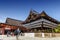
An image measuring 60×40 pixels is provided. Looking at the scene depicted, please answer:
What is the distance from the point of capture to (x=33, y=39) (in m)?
13.2

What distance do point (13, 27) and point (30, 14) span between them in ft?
11.3

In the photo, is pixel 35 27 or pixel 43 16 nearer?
pixel 43 16

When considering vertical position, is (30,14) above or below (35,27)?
above

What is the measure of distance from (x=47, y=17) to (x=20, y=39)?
5.23m

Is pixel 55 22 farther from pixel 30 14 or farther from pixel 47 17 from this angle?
pixel 30 14

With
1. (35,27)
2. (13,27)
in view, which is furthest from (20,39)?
(13,27)

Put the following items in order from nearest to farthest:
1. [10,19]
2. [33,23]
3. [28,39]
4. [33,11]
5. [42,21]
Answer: [28,39] < [42,21] < [33,23] < [33,11] < [10,19]

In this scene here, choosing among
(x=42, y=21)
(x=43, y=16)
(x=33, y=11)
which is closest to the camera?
(x=43, y=16)

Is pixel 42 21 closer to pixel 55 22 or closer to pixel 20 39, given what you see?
pixel 55 22

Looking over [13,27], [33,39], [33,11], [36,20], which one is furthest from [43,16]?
[13,27]

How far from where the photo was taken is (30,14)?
24719 millimetres

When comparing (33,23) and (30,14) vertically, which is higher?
(30,14)

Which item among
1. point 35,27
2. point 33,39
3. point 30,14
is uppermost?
point 30,14

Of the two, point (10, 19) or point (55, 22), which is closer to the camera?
point (55, 22)
